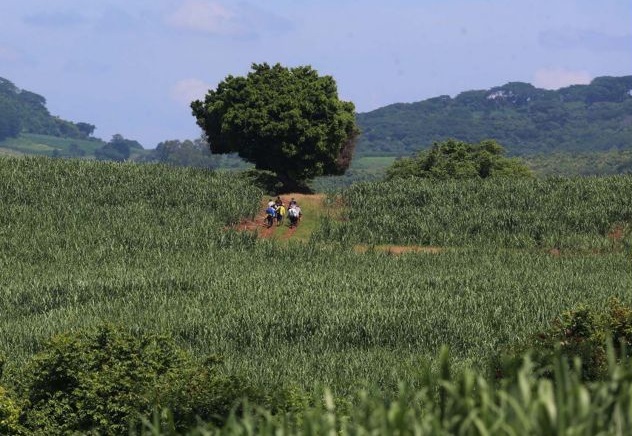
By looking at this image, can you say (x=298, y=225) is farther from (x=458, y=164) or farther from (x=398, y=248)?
(x=458, y=164)

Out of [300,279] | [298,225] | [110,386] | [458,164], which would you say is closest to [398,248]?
[298,225]

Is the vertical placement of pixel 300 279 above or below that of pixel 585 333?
below

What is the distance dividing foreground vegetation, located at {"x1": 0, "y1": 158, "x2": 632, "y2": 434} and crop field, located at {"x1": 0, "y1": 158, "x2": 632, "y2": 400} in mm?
85

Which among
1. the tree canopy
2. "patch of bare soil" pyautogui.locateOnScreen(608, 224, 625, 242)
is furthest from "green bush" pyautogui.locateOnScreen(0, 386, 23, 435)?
the tree canopy

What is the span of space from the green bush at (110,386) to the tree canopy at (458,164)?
5567cm

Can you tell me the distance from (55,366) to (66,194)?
33626 millimetres

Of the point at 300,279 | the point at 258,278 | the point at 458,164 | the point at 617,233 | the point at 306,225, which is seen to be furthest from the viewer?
the point at 458,164

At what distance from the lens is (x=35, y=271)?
37094mm

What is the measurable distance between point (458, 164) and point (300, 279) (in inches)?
1630

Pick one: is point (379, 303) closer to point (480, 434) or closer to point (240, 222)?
point (240, 222)

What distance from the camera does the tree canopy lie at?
73.3m

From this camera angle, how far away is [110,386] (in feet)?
54.5

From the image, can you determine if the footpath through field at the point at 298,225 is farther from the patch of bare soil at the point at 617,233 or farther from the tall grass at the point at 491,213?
the patch of bare soil at the point at 617,233

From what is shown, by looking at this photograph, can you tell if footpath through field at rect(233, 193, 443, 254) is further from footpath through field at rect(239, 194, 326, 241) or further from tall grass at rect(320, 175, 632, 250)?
tall grass at rect(320, 175, 632, 250)
